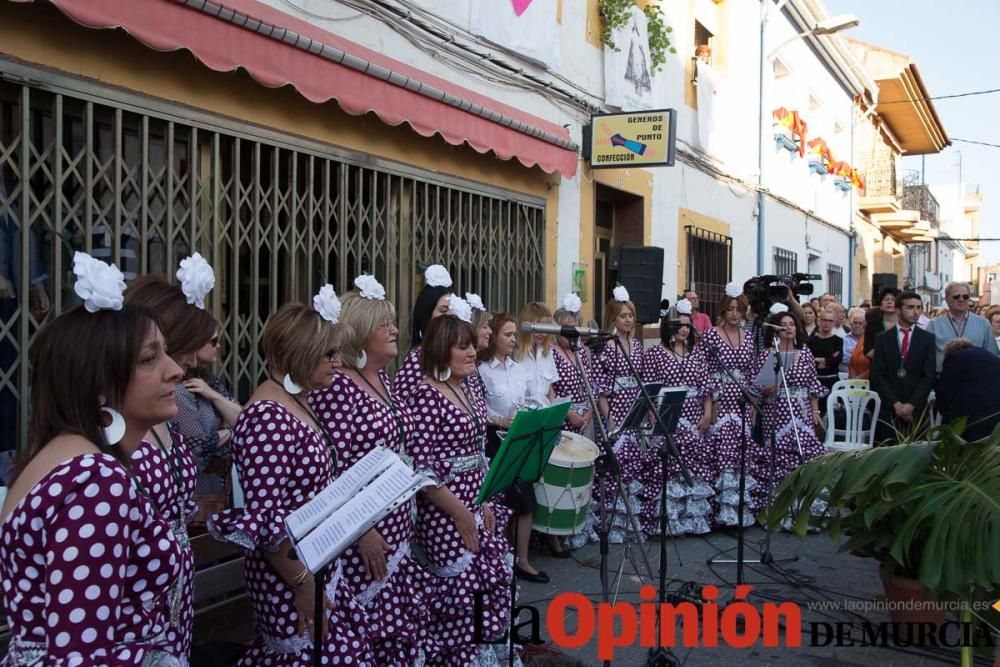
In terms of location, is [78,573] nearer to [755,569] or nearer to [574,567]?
[574,567]

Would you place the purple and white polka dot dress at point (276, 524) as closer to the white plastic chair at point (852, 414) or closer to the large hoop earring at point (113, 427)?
the large hoop earring at point (113, 427)

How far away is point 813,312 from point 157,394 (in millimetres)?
9166

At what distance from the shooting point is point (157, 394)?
193 centimetres

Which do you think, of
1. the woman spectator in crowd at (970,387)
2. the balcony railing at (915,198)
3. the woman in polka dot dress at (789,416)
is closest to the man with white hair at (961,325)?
the woman in polka dot dress at (789,416)

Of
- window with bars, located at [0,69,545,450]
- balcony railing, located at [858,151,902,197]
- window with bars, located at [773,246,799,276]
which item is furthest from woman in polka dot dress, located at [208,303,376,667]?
balcony railing, located at [858,151,902,197]

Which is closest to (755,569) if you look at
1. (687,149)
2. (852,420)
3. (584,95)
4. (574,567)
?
(574,567)

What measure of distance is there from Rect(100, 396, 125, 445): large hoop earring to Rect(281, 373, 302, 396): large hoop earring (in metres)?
1.00

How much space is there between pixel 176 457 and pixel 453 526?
60.6 inches

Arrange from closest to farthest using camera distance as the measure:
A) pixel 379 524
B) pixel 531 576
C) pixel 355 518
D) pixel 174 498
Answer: pixel 355 518 → pixel 174 498 → pixel 379 524 → pixel 531 576

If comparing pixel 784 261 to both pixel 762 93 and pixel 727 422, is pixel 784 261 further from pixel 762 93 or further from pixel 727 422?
pixel 727 422

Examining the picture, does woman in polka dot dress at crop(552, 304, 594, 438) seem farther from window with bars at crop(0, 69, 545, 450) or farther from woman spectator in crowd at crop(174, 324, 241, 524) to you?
woman spectator in crowd at crop(174, 324, 241, 524)

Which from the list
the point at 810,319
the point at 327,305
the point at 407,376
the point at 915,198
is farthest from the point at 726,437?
the point at 915,198

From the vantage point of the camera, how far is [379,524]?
3.21 meters

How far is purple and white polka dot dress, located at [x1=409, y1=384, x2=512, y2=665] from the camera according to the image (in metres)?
3.64
